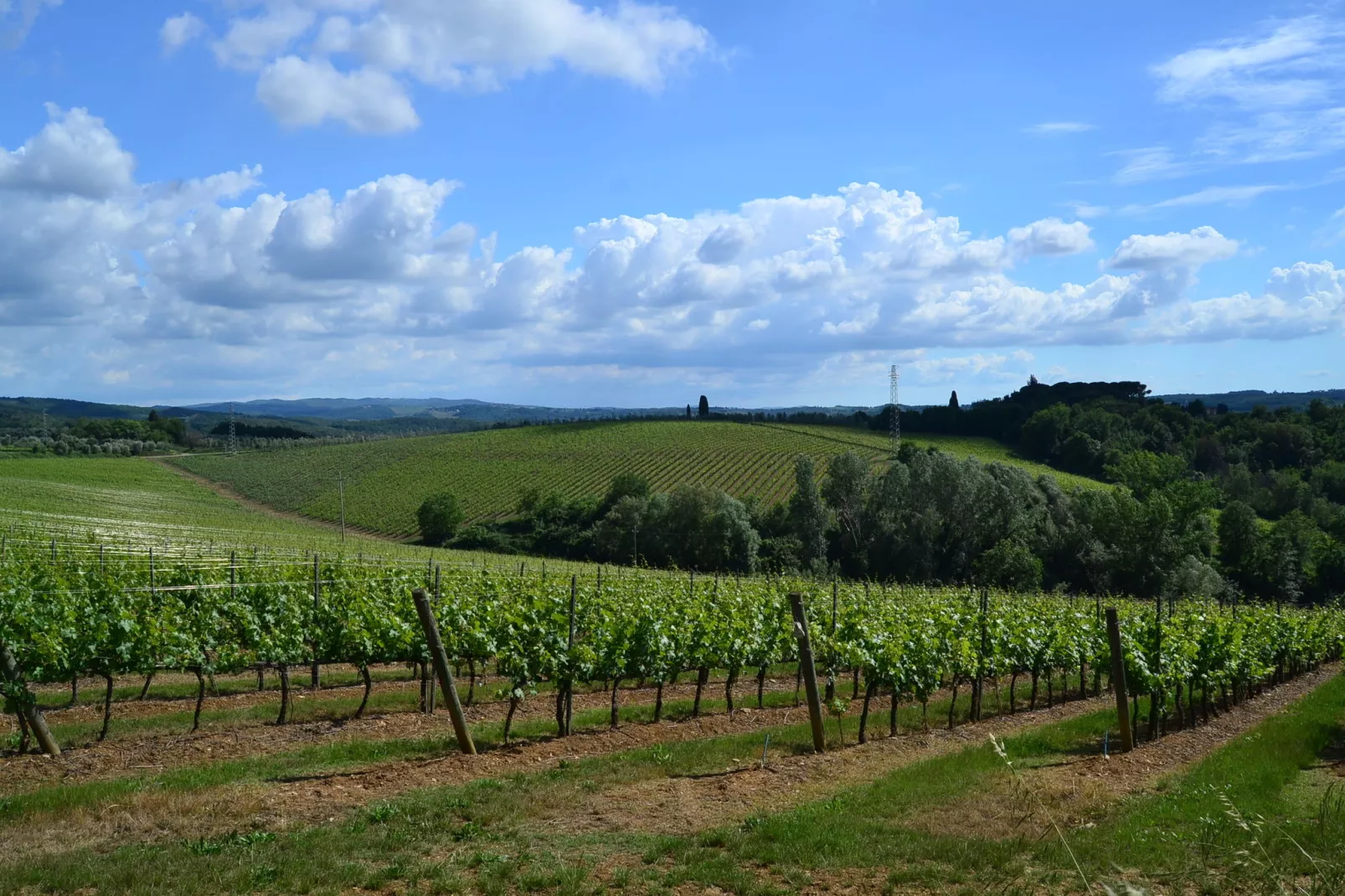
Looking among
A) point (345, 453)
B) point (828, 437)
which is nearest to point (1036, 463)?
point (828, 437)

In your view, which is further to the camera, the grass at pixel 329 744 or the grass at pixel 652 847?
the grass at pixel 329 744

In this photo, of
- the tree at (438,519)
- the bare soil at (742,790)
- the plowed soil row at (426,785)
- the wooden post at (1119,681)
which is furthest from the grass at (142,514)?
the wooden post at (1119,681)

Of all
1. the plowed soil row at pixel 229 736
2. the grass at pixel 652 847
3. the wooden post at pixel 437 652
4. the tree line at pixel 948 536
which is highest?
the wooden post at pixel 437 652

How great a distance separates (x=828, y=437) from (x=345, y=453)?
1905 inches

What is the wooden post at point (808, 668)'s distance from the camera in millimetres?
10391

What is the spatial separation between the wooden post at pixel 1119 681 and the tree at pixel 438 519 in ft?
185

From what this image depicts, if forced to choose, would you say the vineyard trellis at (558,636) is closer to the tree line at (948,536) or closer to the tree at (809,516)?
the tree line at (948,536)

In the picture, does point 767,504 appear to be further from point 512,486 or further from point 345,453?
point 345,453

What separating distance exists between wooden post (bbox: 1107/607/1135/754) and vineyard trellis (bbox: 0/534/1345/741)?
5.37 ft

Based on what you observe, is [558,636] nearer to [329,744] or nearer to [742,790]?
[329,744]

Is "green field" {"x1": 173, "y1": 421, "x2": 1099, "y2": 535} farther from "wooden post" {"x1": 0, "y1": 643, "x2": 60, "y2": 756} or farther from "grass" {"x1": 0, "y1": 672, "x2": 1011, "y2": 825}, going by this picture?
"wooden post" {"x1": 0, "y1": 643, "x2": 60, "y2": 756}

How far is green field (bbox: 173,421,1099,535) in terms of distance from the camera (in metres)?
73.6

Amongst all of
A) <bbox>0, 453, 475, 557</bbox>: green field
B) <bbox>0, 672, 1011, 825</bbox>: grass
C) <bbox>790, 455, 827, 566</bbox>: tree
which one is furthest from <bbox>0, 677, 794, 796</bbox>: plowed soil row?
<bbox>790, 455, 827, 566</bbox>: tree

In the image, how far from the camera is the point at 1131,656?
1356 centimetres
